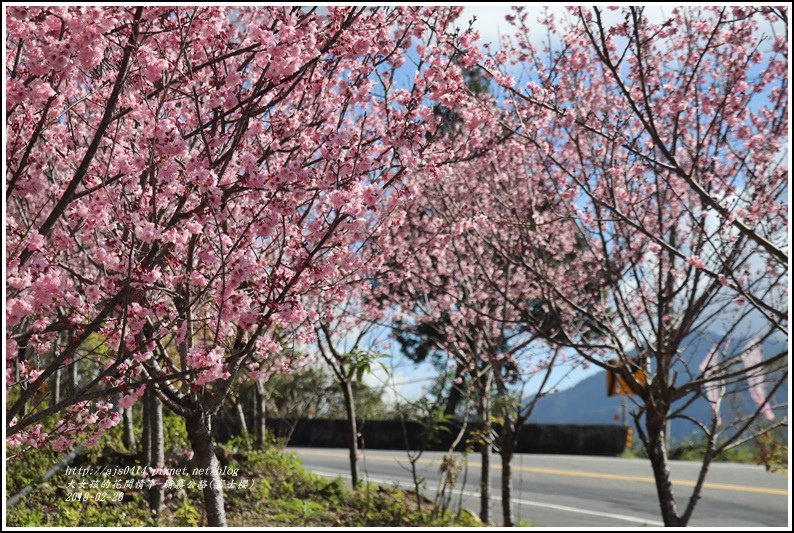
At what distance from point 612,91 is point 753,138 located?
1445 mm

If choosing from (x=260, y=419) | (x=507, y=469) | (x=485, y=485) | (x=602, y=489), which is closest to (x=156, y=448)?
(x=507, y=469)

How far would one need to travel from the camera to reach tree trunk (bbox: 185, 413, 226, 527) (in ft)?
14.9

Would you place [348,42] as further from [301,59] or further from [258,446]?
[258,446]

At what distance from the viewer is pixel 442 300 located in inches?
390

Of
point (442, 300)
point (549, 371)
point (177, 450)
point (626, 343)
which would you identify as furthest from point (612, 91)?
point (177, 450)

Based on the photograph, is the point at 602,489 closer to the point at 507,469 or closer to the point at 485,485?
the point at 485,485

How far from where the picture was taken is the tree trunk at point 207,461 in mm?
4555

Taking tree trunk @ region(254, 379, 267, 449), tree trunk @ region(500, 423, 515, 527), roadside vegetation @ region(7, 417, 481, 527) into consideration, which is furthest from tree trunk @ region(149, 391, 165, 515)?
tree trunk @ region(254, 379, 267, 449)

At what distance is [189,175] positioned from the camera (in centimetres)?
353

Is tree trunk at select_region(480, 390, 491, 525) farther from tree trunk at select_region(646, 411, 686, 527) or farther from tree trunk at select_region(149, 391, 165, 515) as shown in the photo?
tree trunk at select_region(149, 391, 165, 515)

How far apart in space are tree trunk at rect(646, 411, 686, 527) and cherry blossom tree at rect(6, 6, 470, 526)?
2794mm

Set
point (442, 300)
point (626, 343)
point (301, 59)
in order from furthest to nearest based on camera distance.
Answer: point (442, 300)
point (626, 343)
point (301, 59)

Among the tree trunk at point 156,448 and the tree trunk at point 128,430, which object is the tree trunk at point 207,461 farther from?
the tree trunk at point 128,430

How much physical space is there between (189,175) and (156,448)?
153 inches
